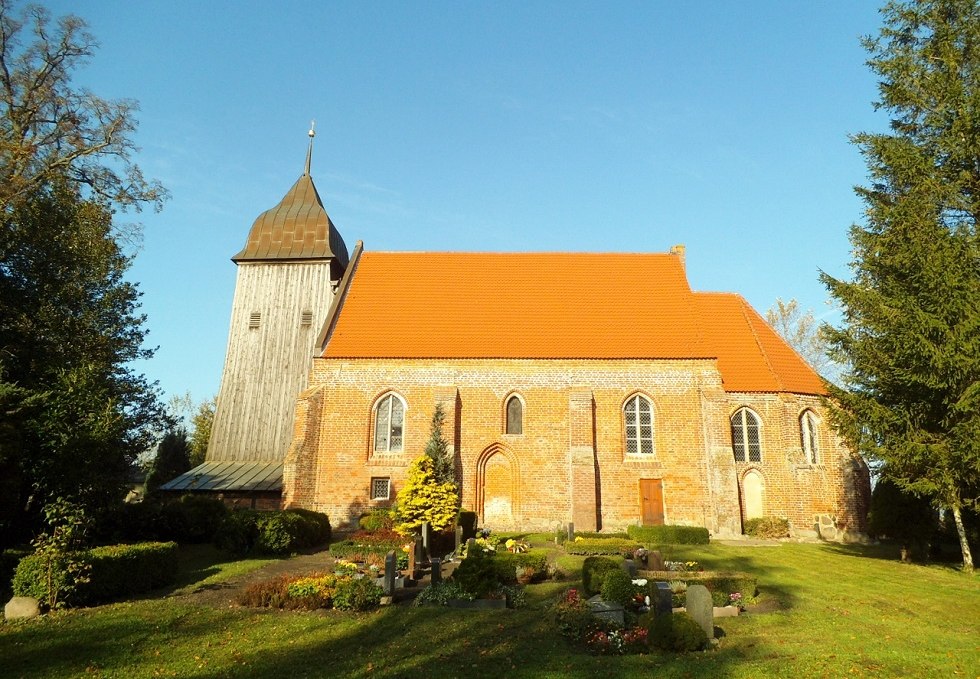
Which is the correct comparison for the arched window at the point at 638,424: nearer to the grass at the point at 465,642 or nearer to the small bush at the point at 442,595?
the grass at the point at 465,642

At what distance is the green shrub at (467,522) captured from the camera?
66.2 feet

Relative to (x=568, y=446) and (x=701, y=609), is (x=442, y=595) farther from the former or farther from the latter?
(x=568, y=446)

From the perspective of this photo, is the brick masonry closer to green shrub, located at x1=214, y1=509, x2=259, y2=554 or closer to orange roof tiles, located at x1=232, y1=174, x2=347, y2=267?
green shrub, located at x1=214, y1=509, x2=259, y2=554

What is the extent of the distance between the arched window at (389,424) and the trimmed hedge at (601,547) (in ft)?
27.3

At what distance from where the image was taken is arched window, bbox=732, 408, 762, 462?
2327cm

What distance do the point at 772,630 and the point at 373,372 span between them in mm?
17151

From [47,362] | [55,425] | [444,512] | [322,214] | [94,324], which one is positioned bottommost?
[444,512]

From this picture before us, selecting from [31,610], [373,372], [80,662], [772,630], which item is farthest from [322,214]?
[772,630]

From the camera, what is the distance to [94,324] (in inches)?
875

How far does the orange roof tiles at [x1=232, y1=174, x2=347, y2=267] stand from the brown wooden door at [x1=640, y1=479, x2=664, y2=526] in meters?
16.6

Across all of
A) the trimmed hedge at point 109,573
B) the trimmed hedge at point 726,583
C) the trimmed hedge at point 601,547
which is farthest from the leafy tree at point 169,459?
the trimmed hedge at point 726,583

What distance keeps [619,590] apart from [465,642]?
2864 millimetres

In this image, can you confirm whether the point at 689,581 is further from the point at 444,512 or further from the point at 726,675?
the point at 444,512

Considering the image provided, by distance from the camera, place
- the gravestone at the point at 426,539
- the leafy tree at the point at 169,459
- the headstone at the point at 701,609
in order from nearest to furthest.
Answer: the headstone at the point at 701,609, the gravestone at the point at 426,539, the leafy tree at the point at 169,459
